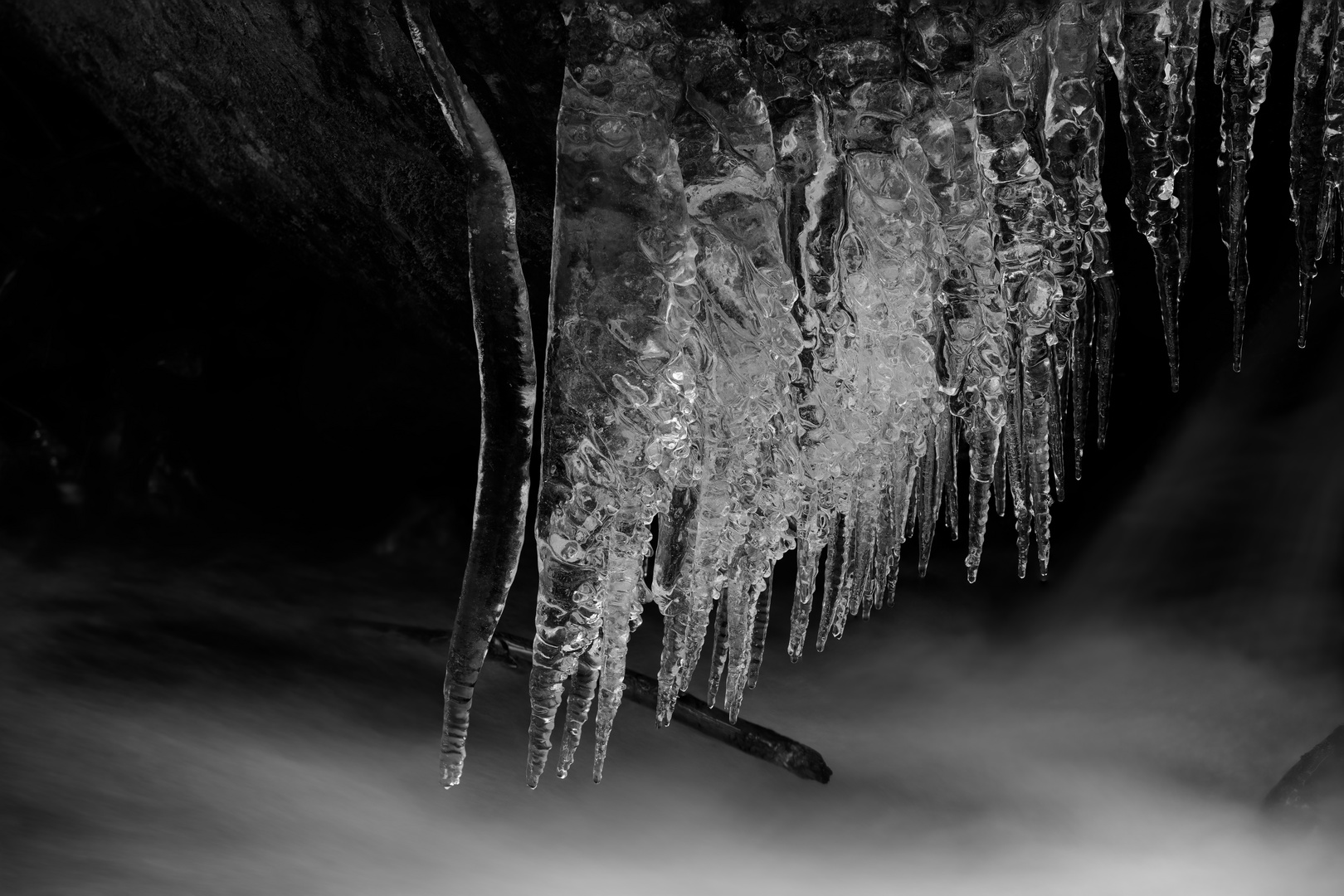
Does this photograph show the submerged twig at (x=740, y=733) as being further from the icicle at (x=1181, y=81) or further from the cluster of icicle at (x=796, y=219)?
the icicle at (x=1181, y=81)

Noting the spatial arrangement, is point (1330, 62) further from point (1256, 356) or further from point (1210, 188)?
point (1256, 356)

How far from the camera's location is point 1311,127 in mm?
1648

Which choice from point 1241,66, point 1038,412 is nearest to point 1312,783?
point 1038,412

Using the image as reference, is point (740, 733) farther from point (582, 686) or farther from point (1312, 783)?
point (1312, 783)

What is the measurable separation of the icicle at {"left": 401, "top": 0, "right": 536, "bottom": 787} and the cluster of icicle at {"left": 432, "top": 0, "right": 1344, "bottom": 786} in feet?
0.24

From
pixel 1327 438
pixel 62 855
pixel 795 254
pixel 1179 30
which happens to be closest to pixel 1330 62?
pixel 1179 30

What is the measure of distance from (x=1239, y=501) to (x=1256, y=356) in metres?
0.59

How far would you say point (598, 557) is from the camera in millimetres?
1796

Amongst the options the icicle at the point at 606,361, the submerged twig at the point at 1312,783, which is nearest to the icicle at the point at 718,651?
the icicle at the point at 606,361

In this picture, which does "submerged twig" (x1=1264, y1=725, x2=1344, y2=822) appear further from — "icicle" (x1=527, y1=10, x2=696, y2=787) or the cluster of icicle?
"icicle" (x1=527, y1=10, x2=696, y2=787)

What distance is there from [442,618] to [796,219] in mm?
2560

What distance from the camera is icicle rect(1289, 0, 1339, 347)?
1556 millimetres

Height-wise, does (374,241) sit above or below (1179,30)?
above

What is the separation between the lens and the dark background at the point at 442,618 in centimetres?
273
